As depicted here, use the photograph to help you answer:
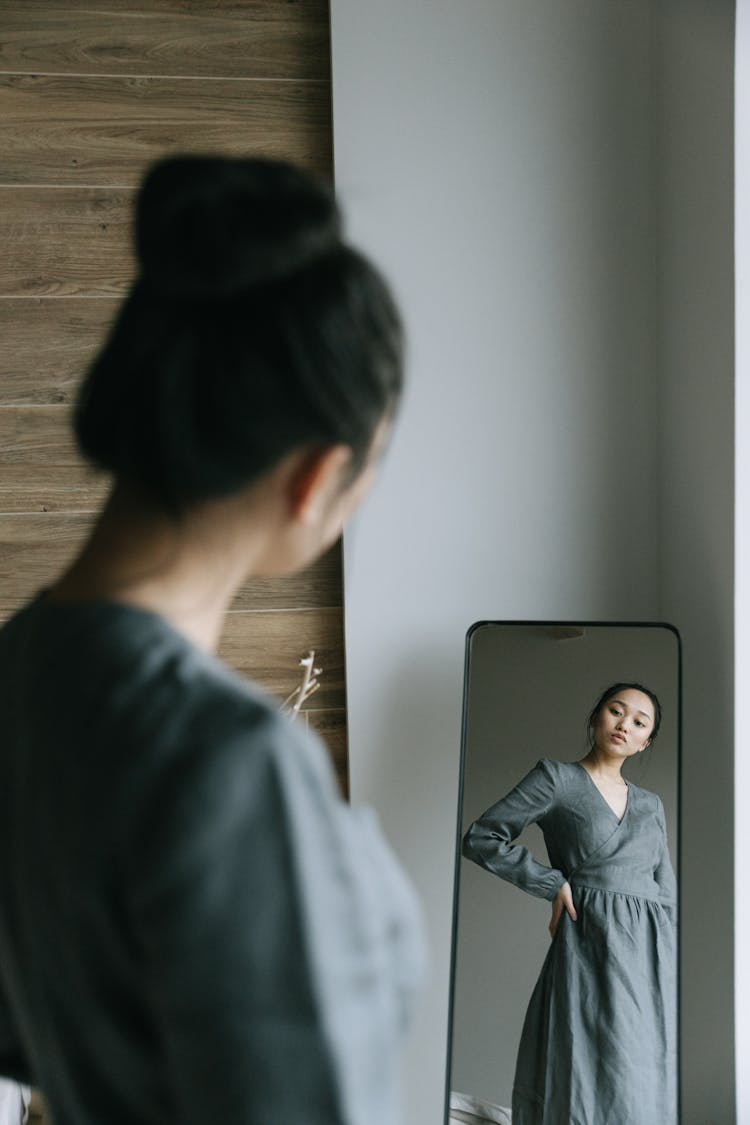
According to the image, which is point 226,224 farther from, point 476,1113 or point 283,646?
point 476,1113

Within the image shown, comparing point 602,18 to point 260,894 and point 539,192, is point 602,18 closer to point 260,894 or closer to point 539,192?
point 539,192

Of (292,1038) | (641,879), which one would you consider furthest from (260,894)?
(641,879)

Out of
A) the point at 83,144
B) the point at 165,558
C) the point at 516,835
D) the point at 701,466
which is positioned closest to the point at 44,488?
the point at 83,144

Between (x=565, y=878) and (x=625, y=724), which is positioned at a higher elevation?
(x=625, y=724)

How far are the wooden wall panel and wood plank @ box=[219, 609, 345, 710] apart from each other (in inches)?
13.5

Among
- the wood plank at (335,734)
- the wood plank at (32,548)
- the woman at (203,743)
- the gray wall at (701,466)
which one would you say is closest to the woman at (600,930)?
the gray wall at (701,466)

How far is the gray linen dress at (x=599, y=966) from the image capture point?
166cm

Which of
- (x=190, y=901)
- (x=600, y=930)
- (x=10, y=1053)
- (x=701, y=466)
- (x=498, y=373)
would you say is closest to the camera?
(x=190, y=901)

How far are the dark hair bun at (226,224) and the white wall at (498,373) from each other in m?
1.32

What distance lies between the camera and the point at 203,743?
0.48 meters

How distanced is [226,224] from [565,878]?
4.58 ft

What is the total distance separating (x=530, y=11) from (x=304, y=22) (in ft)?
1.32

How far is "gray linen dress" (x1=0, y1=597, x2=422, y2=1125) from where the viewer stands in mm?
Result: 476

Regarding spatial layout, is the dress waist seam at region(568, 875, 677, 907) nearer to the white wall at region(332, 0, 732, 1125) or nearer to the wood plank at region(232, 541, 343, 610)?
the white wall at region(332, 0, 732, 1125)
